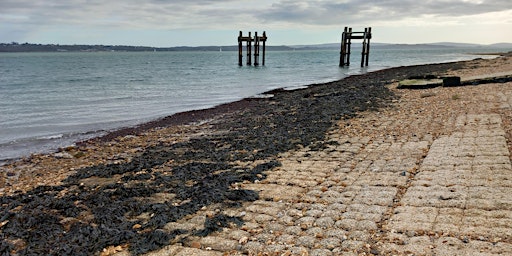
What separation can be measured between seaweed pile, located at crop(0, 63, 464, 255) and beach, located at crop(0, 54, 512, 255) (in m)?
0.02

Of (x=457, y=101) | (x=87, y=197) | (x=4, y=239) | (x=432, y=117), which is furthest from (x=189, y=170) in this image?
→ (x=457, y=101)

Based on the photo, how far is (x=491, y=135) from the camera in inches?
303

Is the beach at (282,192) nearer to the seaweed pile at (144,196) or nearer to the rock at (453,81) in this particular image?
the seaweed pile at (144,196)

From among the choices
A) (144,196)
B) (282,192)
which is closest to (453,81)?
(282,192)

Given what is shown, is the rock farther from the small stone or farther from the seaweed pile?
the small stone

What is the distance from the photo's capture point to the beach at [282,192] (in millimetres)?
4125

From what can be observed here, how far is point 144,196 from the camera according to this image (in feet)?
19.0

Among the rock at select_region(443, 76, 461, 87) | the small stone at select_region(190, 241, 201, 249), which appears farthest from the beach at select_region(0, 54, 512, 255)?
the rock at select_region(443, 76, 461, 87)

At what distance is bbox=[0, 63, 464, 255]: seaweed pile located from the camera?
4457 mm

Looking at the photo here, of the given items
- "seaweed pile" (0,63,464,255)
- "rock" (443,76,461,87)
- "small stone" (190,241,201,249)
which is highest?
"rock" (443,76,461,87)

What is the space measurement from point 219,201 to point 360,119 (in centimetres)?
648

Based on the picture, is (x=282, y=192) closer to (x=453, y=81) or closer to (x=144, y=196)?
(x=144, y=196)

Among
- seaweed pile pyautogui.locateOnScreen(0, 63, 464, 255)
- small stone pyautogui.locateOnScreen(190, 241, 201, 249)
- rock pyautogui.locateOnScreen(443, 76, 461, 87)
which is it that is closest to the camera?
small stone pyautogui.locateOnScreen(190, 241, 201, 249)

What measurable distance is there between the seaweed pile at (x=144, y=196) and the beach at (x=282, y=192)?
0.08ft
